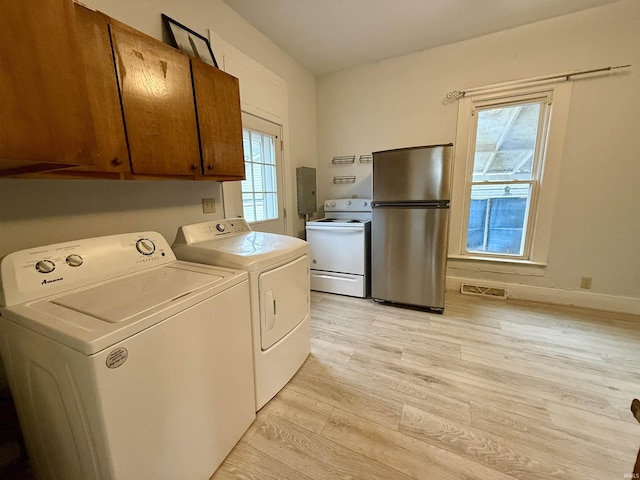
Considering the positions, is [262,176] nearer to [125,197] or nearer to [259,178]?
[259,178]

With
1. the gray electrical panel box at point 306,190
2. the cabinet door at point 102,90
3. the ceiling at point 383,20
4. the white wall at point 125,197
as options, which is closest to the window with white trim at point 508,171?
the ceiling at point 383,20

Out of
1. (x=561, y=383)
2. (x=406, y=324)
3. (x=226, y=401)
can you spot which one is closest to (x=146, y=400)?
(x=226, y=401)

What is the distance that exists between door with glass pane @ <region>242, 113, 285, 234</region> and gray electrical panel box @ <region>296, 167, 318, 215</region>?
329 millimetres

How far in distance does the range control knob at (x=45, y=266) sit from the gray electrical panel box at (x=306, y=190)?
235 centimetres

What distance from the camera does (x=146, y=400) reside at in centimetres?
79

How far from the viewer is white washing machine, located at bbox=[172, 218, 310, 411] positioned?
4.37 ft

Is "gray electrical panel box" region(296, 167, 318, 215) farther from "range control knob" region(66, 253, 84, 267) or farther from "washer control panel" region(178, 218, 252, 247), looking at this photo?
"range control knob" region(66, 253, 84, 267)

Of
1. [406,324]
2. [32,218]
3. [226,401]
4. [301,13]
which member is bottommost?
[406,324]

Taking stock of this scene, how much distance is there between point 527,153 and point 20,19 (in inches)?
142

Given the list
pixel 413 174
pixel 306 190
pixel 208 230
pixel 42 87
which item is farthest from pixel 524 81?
pixel 42 87

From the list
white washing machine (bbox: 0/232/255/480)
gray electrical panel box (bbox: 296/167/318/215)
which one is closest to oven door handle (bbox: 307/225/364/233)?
gray electrical panel box (bbox: 296/167/318/215)

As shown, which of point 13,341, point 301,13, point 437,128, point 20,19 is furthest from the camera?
point 437,128

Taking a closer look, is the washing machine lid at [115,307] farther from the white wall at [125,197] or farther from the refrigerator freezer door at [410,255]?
the refrigerator freezer door at [410,255]

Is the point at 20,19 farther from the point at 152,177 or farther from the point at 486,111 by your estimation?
the point at 486,111
